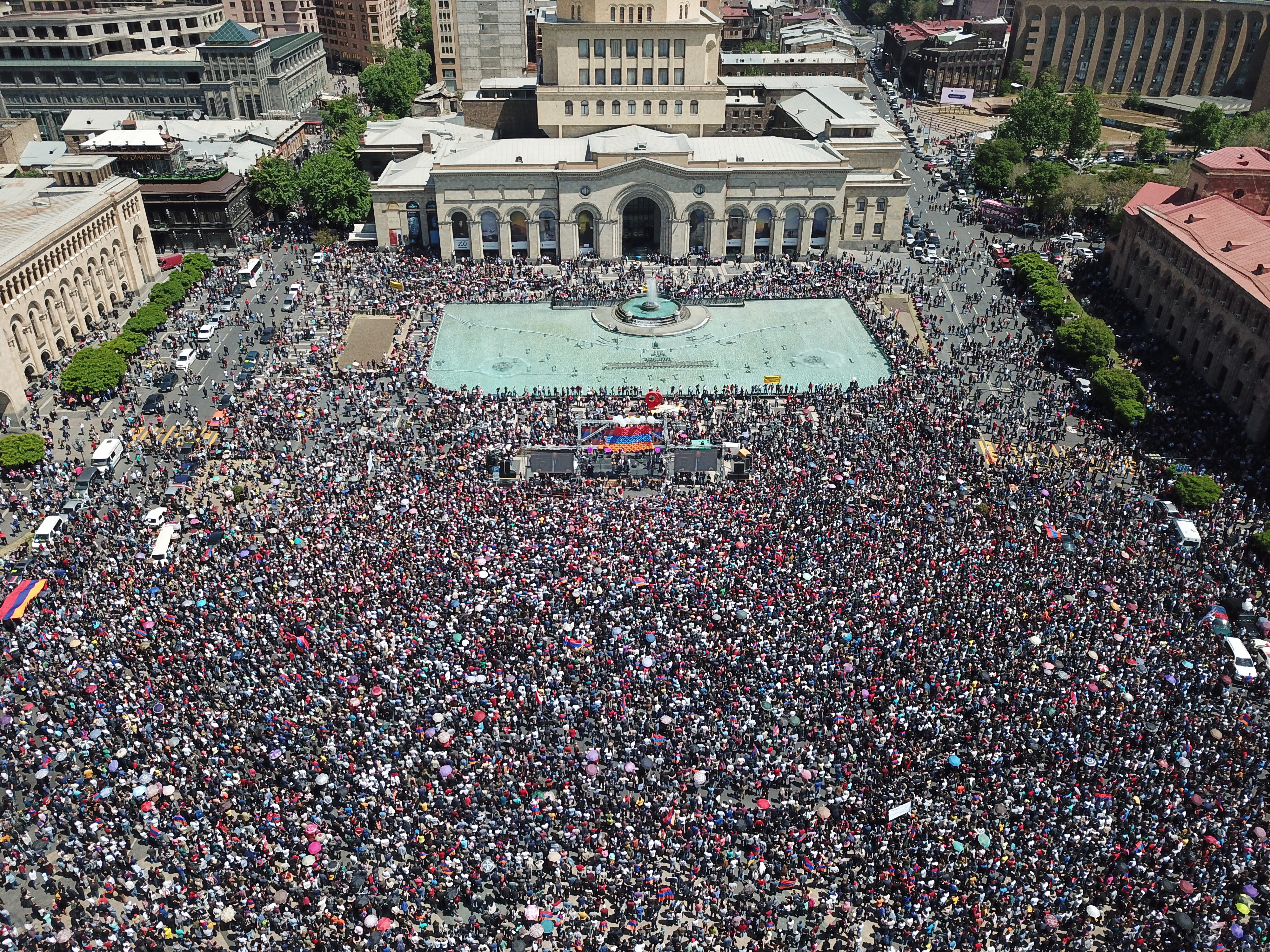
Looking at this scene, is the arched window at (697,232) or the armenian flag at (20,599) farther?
the arched window at (697,232)

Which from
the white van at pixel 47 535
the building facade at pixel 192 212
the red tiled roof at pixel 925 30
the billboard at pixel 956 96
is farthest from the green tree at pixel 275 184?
the red tiled roof at pixel 925 30

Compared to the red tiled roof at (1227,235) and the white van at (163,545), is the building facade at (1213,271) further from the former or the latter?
the white van at (163,545)

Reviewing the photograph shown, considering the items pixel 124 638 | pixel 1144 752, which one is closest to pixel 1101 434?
pixel 1144 752

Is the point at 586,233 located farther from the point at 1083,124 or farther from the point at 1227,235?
the point at 1083,124

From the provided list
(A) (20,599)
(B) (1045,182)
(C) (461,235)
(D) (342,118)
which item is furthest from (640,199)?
(A) (20,599)

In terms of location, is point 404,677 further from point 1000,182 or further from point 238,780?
point 1000,182
